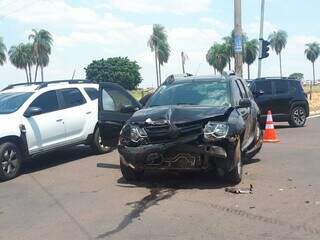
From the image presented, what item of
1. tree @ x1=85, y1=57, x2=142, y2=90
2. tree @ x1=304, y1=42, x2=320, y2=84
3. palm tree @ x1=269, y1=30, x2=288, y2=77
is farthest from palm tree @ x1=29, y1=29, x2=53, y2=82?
tree @ x1=304, y1=42, x2=320, y2=84

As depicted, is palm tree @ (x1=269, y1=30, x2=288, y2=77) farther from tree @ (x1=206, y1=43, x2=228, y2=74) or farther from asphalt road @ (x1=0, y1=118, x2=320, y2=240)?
asphalt road @ (x1=0, y1=118, x2=320, y2=240)

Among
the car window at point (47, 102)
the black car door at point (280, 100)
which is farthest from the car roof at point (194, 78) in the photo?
the black car door at point (280, 100)

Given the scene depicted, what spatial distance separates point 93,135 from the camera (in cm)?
1279

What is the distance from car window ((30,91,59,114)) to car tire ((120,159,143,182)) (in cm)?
295

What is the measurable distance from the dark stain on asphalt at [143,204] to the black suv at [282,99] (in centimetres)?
1105

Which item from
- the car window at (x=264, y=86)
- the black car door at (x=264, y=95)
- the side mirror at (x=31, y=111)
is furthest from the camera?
the car window at (x=264, y=86)

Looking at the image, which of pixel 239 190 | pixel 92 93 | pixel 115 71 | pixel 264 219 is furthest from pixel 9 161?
pixel 115 71

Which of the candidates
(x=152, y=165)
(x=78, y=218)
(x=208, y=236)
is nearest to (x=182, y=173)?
(x=152, y=165)

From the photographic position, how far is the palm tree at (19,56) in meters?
108

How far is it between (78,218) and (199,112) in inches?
105

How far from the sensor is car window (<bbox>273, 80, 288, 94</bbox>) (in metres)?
19.3

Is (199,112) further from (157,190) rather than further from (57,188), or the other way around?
(57,188)

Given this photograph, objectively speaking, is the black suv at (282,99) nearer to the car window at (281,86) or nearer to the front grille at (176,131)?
the car window at (281,86)

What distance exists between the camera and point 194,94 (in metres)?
9.70
